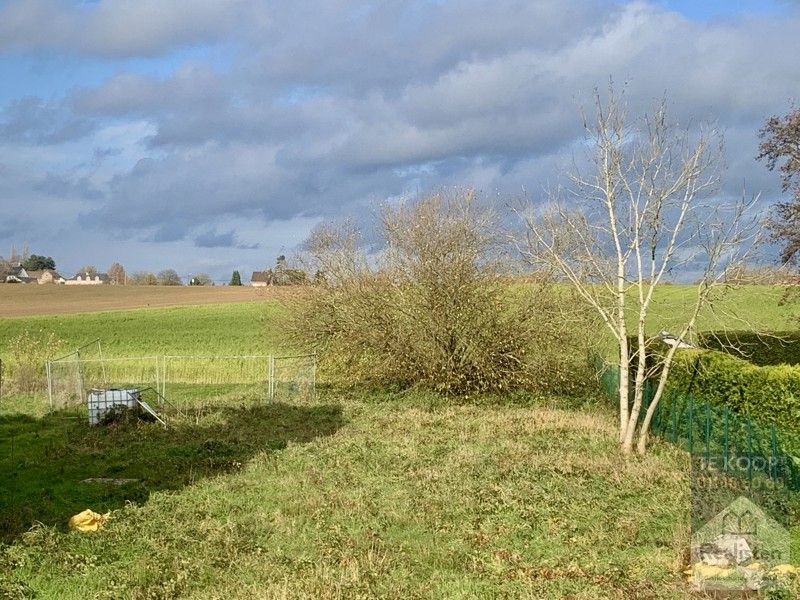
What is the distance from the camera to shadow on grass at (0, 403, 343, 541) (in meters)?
13.6

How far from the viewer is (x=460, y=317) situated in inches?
1025

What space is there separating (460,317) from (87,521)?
1589 centimetres

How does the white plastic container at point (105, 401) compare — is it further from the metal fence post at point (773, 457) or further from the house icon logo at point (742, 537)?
the house icon logo at point (742, 537)

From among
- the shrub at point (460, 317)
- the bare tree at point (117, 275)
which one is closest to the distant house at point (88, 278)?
the bare tree at point (117, 275)

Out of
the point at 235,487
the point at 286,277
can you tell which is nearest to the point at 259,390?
the point at 286,277

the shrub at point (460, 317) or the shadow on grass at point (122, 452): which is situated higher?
the shrub at point (460, 317)

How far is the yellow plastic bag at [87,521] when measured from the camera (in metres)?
11.6

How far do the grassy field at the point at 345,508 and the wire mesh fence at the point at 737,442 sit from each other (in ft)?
1.78

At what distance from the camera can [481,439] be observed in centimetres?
1836

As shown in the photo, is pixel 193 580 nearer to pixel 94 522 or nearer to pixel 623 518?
pixel 94 522

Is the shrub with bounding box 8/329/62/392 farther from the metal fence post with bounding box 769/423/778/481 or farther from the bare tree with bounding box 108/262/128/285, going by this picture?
the bare tree with bounding box 108/262/128/285

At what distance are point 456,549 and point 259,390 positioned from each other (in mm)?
21029

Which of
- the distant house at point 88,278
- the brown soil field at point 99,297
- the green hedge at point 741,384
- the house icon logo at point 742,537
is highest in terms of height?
the distant house at point 88,278

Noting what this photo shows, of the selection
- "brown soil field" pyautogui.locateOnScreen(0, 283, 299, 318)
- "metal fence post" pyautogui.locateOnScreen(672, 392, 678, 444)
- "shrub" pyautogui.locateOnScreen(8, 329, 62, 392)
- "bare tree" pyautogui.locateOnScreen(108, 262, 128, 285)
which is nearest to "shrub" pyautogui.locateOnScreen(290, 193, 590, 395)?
"metal fence post" pyautogui.locateOnScreen(672, 392, 678, 444)
